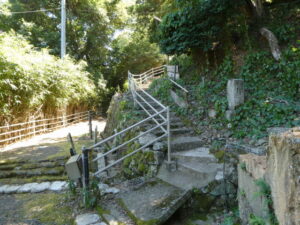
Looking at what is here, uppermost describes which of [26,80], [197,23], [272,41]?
[197,23]

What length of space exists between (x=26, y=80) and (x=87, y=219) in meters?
6.58

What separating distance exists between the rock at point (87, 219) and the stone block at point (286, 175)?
6.06 ft

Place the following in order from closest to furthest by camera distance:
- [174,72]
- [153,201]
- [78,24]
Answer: [153,201] < [174,72] < [78,24]

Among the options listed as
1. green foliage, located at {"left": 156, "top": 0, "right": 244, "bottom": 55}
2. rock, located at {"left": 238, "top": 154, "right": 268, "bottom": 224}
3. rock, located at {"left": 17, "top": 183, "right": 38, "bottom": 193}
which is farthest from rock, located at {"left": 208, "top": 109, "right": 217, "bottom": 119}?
rock, located at {"left": 17, "top": 183, "right": 38, "bottom": 193}

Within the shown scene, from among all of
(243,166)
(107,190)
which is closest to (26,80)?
(107,190)

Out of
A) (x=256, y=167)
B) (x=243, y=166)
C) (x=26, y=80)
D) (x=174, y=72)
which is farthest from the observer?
(x=174, y=72)

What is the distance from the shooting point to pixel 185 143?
3721 millimetres

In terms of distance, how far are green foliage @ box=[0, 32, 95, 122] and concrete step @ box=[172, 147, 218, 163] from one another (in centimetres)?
610

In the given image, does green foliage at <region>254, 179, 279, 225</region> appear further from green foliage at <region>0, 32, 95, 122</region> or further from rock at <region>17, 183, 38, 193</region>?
green foliage at <region>0, 32, 95, 122</region>

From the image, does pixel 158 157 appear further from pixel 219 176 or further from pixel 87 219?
pixel 87 219

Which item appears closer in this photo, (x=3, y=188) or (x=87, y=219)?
(x=87, y=219)

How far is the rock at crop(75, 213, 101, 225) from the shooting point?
219cm

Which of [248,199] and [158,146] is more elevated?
[158,146]

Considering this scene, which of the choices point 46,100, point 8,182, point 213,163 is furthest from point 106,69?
point 213,163
